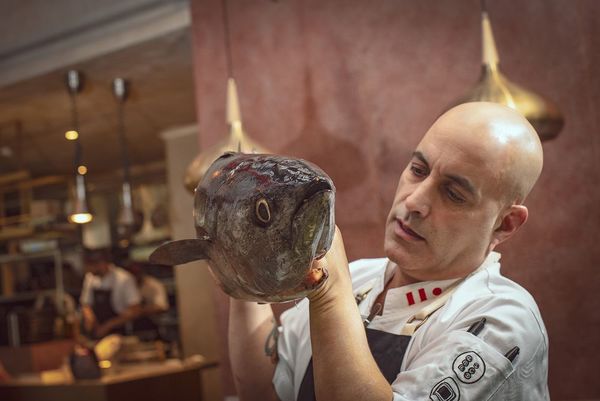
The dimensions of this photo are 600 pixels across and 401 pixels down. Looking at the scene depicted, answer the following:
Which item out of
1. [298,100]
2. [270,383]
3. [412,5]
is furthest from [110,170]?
[270,383]

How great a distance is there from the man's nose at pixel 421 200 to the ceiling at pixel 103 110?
10.0ft

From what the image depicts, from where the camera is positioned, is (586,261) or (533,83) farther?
(533,83)

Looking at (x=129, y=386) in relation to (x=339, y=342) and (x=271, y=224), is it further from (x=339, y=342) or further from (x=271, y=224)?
(x=271, y=224)

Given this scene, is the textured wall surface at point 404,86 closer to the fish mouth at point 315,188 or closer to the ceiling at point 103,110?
the ceiling at point 103,110

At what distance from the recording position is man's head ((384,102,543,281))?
0.65 meters

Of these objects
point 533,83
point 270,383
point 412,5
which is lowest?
point 270,383

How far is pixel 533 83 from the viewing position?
2.24 meters

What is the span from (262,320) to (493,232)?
309 millimetres

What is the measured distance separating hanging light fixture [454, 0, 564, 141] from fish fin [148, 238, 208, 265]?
1056mm

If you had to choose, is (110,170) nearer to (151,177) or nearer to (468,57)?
(151,177)

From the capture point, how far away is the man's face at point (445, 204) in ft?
2.14

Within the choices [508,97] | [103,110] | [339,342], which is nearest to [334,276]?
[339,342]

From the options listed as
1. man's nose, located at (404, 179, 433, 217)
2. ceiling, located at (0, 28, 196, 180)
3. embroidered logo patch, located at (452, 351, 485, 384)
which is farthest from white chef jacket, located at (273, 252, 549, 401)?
ceiling, located at (0, 28, 196, 180)

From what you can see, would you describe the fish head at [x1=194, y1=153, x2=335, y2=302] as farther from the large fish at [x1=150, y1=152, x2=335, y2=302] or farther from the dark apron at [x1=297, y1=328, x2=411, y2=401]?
the dark apron at [x1=297, y1=328, x2=411, y2=401]
